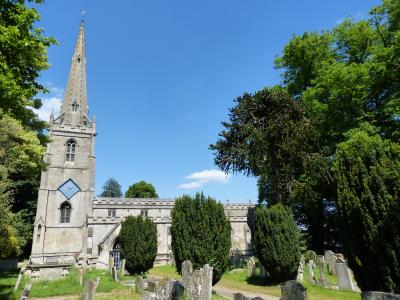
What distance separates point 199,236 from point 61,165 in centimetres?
2482

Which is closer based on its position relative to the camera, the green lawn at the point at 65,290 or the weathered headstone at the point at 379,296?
the weathered headstone at the point at 379,296

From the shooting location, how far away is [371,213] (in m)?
9.42

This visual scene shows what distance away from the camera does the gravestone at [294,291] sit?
5.52m

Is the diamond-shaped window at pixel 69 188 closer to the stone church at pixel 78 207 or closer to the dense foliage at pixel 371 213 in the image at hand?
the stone church at pixel 78 207

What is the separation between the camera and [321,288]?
48.3ft

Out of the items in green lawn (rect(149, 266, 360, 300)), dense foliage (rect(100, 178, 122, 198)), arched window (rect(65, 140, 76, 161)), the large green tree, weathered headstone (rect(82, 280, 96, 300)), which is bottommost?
green lawn (rect(149, 266, 360, 300))

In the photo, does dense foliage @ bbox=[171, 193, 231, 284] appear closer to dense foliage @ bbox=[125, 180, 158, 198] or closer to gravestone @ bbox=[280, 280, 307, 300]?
gravestone @ bbox=[280, 280, 307, 300]

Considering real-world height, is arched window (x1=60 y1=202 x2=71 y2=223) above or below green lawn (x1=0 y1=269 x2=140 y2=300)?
above

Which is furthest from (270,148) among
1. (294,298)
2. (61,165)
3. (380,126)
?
(61,165)

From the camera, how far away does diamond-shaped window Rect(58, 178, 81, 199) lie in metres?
33.0

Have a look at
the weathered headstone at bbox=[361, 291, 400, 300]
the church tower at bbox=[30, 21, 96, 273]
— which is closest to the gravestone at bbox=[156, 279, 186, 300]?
the weathered headstone at bbox=[361, 291, 400, 300]

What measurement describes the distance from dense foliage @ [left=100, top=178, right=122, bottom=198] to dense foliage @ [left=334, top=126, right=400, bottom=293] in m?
81.1

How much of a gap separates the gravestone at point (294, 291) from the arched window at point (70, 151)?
33.6 metres

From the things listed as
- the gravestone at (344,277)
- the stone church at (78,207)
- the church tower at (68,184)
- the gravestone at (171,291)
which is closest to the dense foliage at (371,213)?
the gravestone at (344,277)
